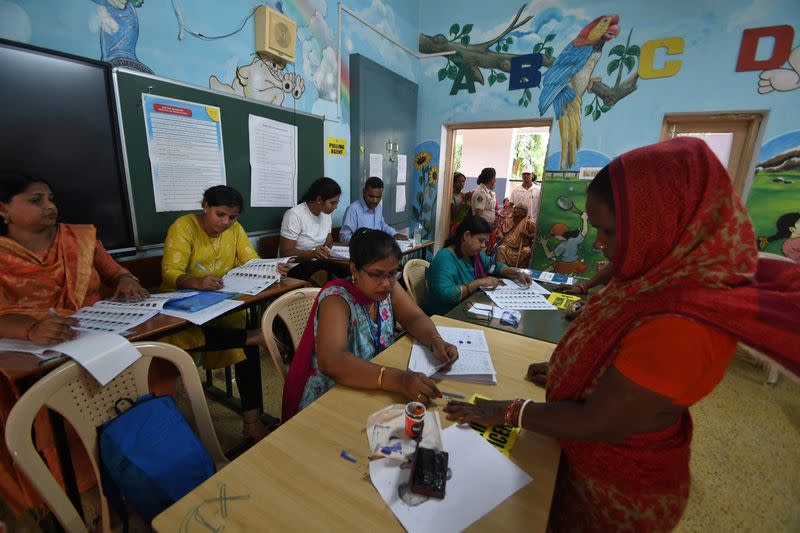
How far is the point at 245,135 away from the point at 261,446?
8.59 ft

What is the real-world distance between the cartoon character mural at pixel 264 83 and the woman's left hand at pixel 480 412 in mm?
2733

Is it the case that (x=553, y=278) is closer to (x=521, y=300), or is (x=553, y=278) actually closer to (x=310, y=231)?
(x=521, y=300)

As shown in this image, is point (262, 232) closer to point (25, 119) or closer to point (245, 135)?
point (245, 135)

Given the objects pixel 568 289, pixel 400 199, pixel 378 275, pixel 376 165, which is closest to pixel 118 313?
pixel 378 275

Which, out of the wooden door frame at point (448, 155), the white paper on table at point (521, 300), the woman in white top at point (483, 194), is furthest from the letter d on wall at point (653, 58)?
the white paper on table at point (521, 300)

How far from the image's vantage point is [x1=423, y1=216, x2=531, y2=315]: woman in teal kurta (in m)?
2.19

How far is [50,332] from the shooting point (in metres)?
1.25

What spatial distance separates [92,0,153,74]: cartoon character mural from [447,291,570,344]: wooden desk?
2.33 metres

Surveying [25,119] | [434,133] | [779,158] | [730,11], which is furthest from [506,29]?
[25,119]

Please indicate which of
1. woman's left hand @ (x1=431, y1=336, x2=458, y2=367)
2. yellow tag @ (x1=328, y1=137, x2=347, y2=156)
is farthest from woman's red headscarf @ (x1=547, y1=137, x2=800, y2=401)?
yellow tag @ (x1=328, y1=137, x2=347, y2=156)

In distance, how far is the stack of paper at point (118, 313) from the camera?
1447mm

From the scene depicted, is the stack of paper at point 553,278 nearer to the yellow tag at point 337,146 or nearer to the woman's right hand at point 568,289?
the woman's right hand at point 568,289

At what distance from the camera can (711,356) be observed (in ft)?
2.12

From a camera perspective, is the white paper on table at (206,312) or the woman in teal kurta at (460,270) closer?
the white paper on table at (206,312)
